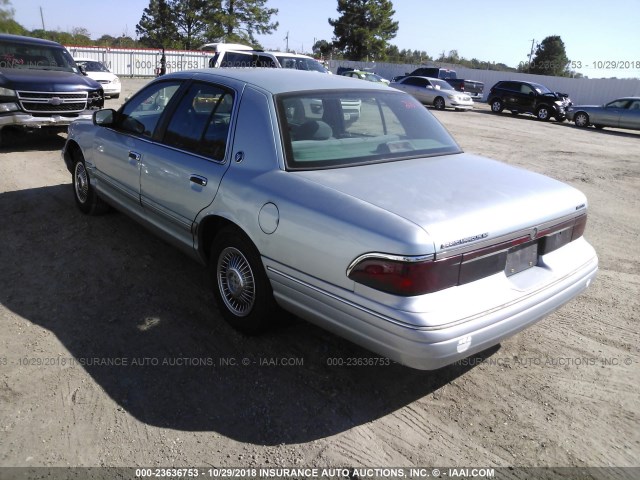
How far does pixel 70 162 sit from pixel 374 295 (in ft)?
15.7

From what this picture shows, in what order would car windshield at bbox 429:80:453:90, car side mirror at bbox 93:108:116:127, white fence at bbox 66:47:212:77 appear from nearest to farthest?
car side mirror at bbox 93:108:116:127
car windshield at bbox 429:80:453:90
white fence at bbox 66:47:212:77

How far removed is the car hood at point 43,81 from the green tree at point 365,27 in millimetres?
49430

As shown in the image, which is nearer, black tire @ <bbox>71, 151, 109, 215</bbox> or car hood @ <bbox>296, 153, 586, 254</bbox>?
Result: car hood @ <bbox>296, 153, 586, 254</bbox>

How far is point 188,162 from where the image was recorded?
12.7 ft

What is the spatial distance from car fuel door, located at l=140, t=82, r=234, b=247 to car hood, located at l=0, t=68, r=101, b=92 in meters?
6.12

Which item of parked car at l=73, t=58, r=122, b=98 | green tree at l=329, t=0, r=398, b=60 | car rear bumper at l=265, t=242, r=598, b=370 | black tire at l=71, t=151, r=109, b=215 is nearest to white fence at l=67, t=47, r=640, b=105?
parked car at l=73, t=58, r=122, b=98

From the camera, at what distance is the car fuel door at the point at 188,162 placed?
367 cm

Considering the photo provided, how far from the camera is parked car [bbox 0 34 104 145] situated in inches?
350

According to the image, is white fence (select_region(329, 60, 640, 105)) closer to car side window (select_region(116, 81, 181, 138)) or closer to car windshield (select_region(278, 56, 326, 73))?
car windshield (select_region(278, 56, 326, 73))

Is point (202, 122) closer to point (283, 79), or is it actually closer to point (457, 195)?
point (283, 79)

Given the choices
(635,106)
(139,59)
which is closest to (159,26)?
(139,59)

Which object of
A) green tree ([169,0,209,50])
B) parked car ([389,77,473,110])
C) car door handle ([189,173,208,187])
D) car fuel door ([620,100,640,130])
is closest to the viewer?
car door handle ([189,173,208,187])

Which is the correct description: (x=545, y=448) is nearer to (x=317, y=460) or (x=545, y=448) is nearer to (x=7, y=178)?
(x=317, y=460)

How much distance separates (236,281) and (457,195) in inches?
61.4
